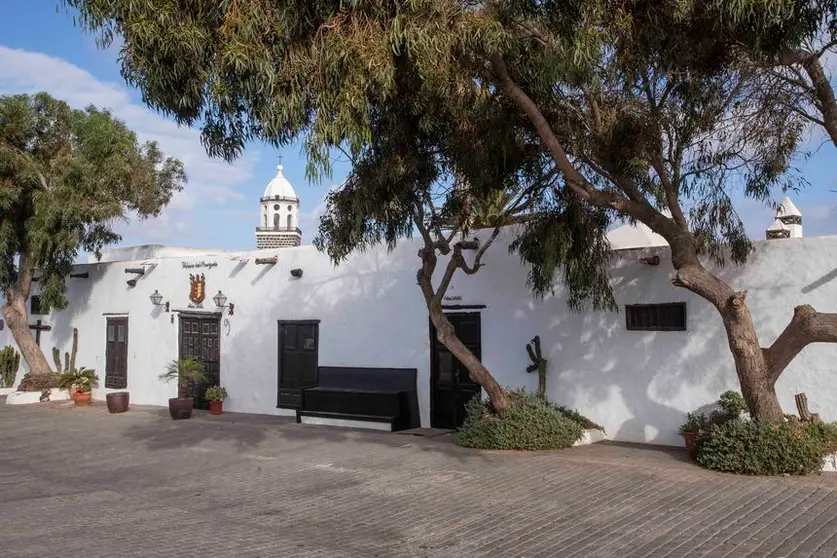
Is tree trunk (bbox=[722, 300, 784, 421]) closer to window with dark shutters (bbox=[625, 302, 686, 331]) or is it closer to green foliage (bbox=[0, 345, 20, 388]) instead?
window with dark shutters (bbox=[625, 302, 686, 331])

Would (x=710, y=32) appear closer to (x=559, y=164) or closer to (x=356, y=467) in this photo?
(x=559, y=164)

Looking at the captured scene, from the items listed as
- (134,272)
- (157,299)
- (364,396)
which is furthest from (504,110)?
(134,272)

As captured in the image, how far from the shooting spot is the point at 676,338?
10.8 meters

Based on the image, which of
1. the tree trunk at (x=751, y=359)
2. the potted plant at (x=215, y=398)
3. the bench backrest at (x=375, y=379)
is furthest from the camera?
the potted plant at (x=215, y=398)

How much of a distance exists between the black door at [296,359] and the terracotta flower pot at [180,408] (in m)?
1.86

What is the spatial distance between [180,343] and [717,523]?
13756 millimetres

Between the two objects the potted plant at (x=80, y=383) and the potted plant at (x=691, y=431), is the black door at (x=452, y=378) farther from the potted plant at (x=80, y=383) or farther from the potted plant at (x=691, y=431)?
the potted plant at (x=80, y=383)

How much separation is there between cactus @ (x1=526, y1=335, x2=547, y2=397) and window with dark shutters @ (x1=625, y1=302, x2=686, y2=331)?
4.88 feet

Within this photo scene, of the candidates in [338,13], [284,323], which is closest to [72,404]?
[284,323]

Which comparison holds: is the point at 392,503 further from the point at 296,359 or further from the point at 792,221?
the point at 792,221

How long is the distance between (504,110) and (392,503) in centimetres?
518

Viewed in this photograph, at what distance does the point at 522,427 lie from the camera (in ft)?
34.7

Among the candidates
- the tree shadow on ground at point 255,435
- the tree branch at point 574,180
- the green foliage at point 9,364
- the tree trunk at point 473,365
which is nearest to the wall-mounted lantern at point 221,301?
the tree shadow on ground at point 255,435

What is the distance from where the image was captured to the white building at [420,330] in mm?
10164
